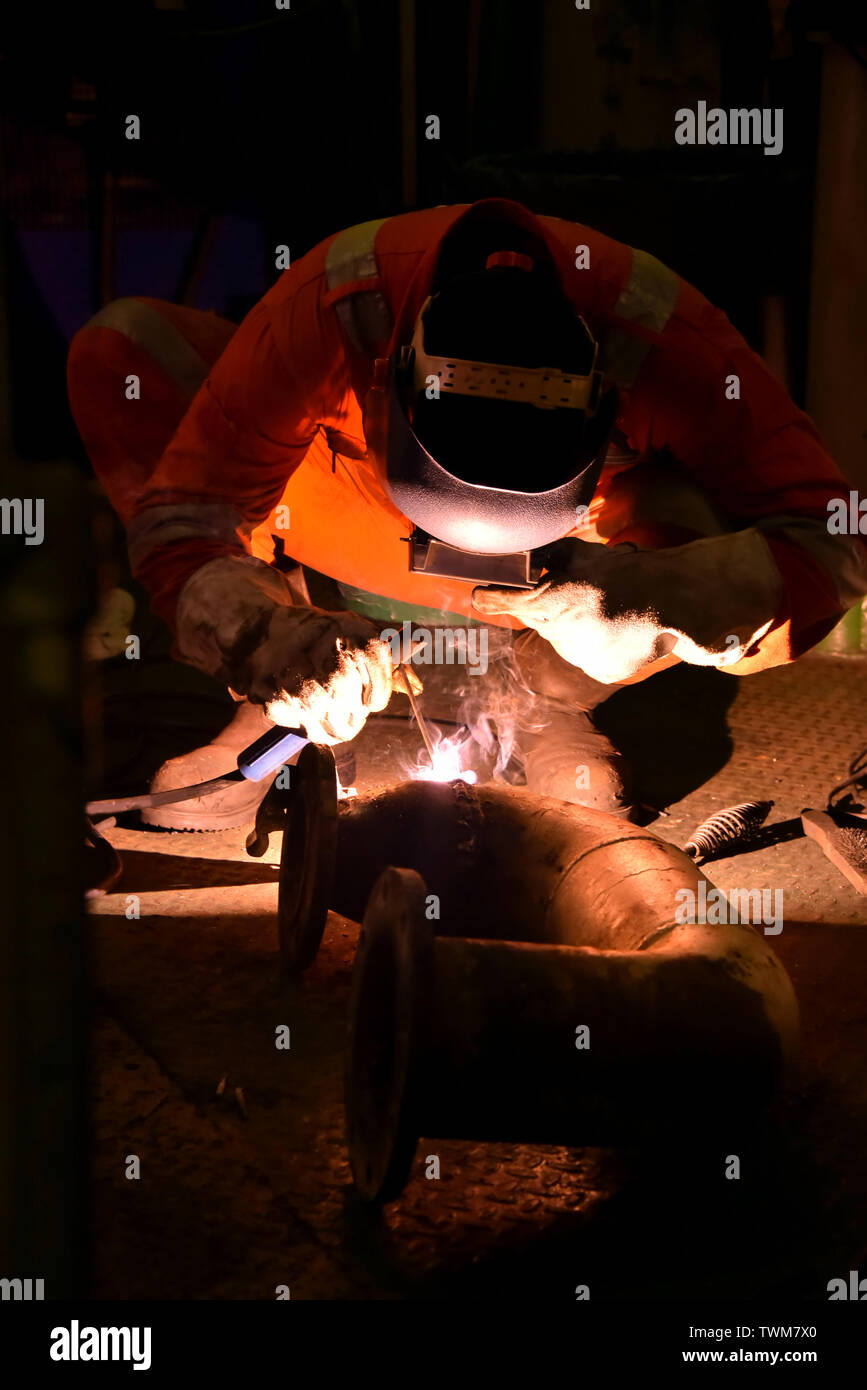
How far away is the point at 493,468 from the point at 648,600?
334 millimetres

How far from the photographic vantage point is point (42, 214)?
175 inches

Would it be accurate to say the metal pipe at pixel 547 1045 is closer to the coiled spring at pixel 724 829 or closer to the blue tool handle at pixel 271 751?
the blue tool handle at pixel 271 751

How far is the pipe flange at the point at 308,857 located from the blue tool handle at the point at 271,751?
0.09 m

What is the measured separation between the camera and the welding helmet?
185 cm

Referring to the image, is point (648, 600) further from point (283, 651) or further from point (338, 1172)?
point (338, 1172)

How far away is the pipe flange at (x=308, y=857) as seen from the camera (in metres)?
1.80

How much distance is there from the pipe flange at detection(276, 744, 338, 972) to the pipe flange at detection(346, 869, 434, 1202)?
32 centimetres

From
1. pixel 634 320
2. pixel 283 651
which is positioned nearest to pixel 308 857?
pixel 283 651

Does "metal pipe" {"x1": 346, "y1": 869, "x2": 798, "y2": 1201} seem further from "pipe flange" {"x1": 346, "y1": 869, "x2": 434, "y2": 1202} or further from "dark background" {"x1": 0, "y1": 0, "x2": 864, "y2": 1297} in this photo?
"dark background" {"x1": 0, "y1": 0, "x2": 864, "y2": 1297}

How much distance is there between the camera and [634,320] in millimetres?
2145

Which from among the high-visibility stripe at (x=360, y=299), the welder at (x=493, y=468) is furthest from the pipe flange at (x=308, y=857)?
the high-visibility stripe at (x=360, y=299)

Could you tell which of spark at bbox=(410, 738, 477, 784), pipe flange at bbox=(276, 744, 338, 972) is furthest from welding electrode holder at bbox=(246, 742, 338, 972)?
spark at bbox=(410, 738, 477, 784)

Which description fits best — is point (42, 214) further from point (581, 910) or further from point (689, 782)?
point (581, 910)

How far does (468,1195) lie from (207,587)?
1.09 meters
